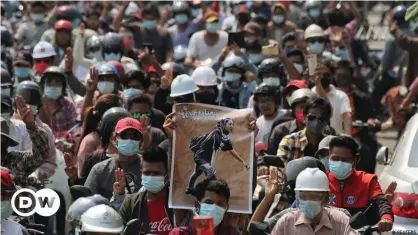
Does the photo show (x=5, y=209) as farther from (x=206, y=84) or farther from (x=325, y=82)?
(x=325, y=82)

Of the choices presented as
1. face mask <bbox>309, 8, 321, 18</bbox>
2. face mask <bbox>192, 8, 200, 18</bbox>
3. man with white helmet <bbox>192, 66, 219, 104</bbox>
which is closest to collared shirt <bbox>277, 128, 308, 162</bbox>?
man with white helmet <bbox>192, 66, 219, 104</bbox>

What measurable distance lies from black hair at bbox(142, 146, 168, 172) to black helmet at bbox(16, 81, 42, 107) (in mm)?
3249

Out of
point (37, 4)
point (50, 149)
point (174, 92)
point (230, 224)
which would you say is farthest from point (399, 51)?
point (230, 224)

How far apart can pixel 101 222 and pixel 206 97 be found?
492 centimetres

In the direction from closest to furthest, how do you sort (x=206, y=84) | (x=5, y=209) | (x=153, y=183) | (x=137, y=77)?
(x=5, y=209)
(x=153, y=183)
(x=206, y=84)
(x=137, y=77)

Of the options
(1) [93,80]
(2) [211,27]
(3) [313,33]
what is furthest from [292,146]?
(2) [211,27]

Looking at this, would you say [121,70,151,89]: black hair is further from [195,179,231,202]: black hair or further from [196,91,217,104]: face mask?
[195,179,231,202]: black hair

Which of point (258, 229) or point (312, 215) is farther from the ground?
point (312, 215)

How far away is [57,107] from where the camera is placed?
16.2 m

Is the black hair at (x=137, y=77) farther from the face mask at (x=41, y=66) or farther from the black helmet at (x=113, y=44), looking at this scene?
the face mask at (x=41, y=66)

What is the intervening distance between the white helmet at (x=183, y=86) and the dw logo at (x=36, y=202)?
368 cm

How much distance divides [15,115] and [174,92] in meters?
1.55

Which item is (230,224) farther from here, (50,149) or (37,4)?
(37,4)

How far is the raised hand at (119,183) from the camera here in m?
12.0
